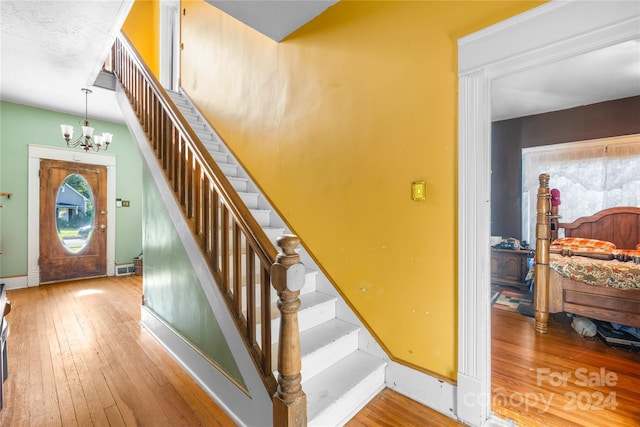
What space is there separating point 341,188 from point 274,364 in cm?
131

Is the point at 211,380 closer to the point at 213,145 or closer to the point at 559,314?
the point at 213,145

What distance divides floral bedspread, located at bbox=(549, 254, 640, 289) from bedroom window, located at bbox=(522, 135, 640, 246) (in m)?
1.64

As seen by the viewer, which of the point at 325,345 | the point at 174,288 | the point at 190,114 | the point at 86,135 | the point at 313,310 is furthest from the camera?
the point at 190,114

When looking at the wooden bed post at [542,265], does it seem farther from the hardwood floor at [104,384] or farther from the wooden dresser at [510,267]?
the hardwood floor at [104,384]

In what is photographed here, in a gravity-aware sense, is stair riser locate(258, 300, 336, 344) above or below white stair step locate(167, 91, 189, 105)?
below

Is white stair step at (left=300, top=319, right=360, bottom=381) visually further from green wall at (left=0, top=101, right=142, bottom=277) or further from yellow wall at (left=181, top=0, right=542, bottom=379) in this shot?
green wall at (left=0, top=101, right=142, bottom=277)

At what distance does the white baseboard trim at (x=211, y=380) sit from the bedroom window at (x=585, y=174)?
4870 millimetres

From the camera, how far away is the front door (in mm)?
4754

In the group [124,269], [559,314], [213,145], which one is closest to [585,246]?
[559,314]

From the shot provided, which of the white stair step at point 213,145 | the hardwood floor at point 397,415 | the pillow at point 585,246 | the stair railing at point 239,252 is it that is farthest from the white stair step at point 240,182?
the pillow at point 585,246

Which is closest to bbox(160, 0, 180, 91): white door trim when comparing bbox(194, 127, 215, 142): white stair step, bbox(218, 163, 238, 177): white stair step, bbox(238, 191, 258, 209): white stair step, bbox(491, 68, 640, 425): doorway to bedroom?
bbox(194, 127, 215, 142): white stair step

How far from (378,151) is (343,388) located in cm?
154

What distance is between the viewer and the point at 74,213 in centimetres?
505

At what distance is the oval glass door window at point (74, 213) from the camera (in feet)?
16.1
